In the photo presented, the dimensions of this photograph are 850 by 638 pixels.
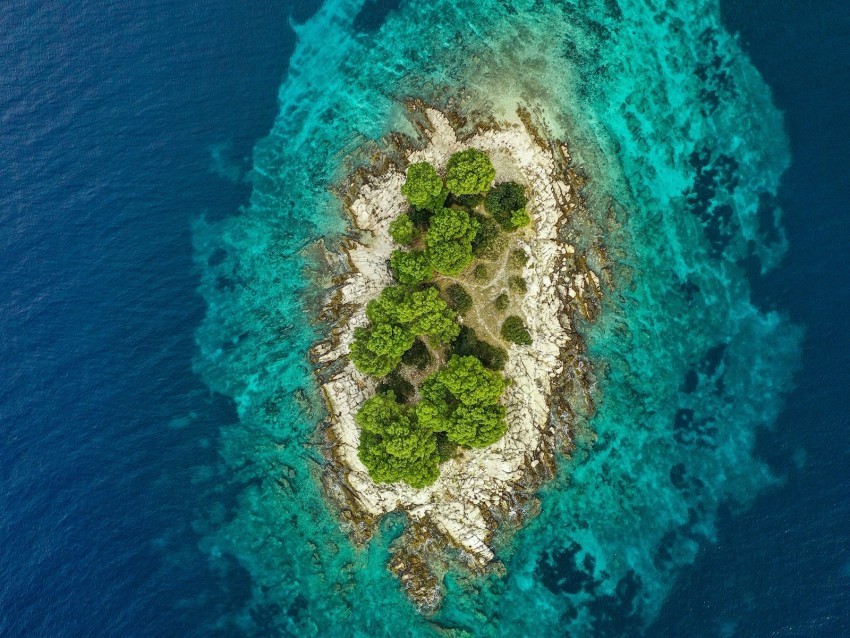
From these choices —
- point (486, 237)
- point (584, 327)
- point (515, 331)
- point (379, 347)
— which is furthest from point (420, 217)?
point (584, 327)

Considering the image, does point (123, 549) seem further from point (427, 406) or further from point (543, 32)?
point (543, 32)

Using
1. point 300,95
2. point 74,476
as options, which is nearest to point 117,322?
point 74,476

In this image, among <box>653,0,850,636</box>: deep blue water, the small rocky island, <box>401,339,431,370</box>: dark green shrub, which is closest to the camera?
the small rocky island

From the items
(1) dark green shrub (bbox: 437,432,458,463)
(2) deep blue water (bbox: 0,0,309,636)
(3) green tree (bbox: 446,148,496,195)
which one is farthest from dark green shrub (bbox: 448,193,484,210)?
(1) dark green shrub (bbox: 437,432,458,463)

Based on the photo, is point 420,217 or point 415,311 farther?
point 420,217

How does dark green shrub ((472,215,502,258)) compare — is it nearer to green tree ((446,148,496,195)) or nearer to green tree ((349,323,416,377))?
green tree ((446,148,496,195))

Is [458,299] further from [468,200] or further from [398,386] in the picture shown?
[398,386]

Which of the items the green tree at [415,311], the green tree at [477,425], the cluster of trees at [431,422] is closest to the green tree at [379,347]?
the green tree at [415,311]
